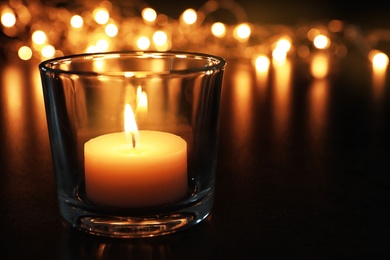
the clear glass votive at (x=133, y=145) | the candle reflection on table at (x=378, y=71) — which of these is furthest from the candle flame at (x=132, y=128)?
the candle reflection on table at (x=378, y=71)

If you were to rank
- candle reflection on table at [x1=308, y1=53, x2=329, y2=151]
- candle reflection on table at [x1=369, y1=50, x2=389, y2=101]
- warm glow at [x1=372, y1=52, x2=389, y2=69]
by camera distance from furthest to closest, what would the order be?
warm glow at [x1=372, y1=52, x2=389, y2=69] → candle reflection on table at [x1=369, y1=50, x2=389, y2=101] → candle reflection on table at [x1=308, y1=53, x2=329, y2=151]

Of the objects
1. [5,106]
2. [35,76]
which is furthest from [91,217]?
[35,76]

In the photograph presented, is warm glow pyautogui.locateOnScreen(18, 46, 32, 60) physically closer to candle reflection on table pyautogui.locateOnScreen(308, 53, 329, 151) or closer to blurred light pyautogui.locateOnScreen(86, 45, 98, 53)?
blurred light pyautogui.locateOnScreen(86, 45, 98, 53)

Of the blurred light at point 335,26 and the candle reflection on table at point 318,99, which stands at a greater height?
the blurred light at point 335,26

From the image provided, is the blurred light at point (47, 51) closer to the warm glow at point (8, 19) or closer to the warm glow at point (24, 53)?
the warm glow at point (24, 53)

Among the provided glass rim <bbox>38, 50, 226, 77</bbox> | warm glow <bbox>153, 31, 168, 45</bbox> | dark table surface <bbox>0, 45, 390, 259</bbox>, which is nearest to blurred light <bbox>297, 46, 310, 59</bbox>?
warm glow <bbox>153, 31, 168, 45</bbox>

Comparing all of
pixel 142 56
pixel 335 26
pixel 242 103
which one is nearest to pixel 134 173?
pixel 142 56
